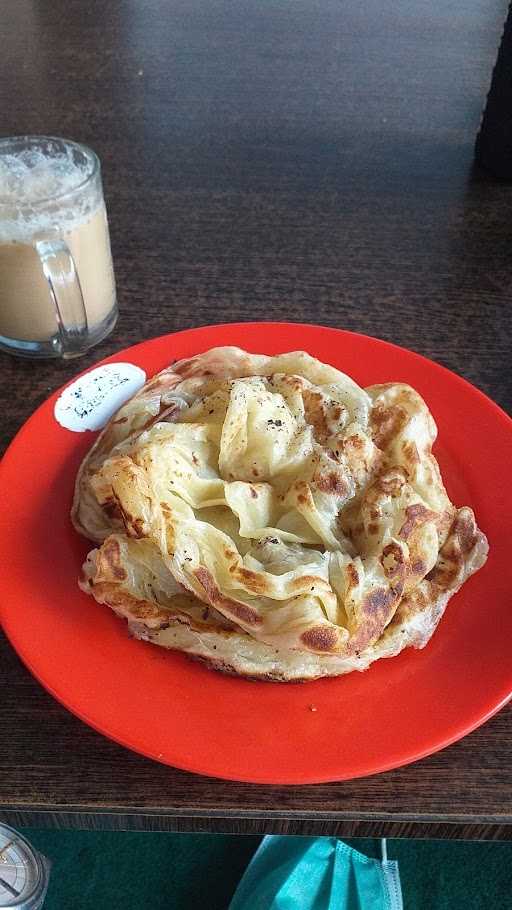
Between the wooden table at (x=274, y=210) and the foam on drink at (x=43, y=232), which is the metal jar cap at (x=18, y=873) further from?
the foam on drink at (x=43, y=232)

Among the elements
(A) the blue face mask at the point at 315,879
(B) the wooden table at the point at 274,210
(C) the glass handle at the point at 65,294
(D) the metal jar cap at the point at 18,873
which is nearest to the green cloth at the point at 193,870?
(A) the blue face mask at the point at 315,879

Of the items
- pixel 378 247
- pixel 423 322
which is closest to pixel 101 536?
pixel 423 322

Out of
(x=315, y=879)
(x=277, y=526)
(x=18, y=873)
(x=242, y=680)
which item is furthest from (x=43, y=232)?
(x=315, y=879)

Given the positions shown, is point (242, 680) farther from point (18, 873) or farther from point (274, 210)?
point (274, 210)

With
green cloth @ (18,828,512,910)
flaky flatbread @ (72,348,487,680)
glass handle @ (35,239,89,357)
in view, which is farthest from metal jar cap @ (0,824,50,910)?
glass handle @ (35,239,89,357)

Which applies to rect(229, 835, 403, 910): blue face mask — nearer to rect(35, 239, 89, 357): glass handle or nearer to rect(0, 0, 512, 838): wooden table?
rect(0, 0, 512, 838): wooden table

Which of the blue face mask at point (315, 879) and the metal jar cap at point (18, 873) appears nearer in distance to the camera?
the metal jar cap at point (18, 873)

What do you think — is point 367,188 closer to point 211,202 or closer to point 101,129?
point 211,202
